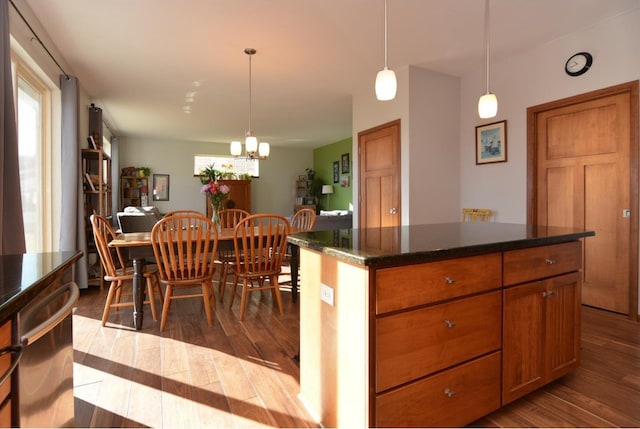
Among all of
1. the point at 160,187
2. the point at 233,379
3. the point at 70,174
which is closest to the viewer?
the point at 233,379

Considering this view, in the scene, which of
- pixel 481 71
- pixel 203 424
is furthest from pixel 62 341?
pixel 481 71

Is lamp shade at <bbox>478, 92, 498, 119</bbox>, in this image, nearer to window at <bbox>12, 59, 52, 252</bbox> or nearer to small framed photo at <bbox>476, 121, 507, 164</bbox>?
small framed photo at <bbox>476, 121, 507, 164</bbox>

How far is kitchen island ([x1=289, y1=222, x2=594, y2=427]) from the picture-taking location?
121 cm

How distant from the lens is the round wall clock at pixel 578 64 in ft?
9.92

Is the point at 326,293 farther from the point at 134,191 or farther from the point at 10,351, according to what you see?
the point at 134,191

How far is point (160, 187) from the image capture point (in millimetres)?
8039

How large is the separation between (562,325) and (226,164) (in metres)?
8.19

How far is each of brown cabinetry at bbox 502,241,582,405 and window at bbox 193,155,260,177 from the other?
24.3 ft

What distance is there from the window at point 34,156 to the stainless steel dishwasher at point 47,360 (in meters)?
2.49

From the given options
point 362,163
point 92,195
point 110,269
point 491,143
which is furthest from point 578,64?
point 92,195

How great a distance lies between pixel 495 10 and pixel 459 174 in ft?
6.29

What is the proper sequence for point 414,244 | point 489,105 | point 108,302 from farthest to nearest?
1. point 108,302
2. point 489,105
3. point 414,244

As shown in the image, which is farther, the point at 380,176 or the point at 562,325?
the point at 380,176

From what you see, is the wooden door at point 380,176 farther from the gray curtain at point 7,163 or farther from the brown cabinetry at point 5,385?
the brown cabinetry at point 5,385
